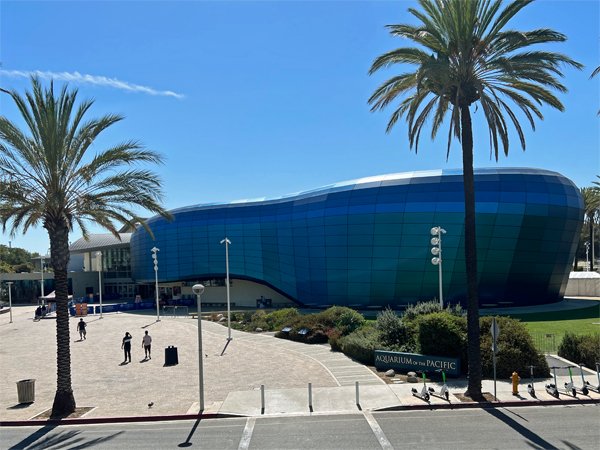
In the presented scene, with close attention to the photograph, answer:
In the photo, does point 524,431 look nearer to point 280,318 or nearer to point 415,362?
point 415,362

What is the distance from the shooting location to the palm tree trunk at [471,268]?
1563 centimetres

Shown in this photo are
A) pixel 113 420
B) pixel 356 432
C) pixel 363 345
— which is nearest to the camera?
pixel 356 432

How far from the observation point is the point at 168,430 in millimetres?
13500

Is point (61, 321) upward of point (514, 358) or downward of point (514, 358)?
upward

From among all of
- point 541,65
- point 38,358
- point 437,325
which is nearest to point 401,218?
point 437,325

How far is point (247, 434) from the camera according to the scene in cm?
1280

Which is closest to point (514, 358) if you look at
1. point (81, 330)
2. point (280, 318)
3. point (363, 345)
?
point (363, 345)

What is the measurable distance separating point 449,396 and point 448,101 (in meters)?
11.5

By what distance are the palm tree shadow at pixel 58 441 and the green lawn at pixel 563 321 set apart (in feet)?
77.4

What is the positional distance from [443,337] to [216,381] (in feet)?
33.9

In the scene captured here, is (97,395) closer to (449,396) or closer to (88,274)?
(449,396)

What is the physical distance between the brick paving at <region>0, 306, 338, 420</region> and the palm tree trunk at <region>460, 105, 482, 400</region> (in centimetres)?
557

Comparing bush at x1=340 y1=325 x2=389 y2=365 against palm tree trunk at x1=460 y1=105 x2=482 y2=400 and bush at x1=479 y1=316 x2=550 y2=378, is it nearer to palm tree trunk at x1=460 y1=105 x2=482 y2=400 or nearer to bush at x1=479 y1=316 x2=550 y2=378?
bush at x1=479 y1=316 x2=550 y2=378

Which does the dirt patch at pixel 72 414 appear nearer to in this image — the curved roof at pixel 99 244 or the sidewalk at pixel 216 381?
the sidewalk at pixel 216 381
